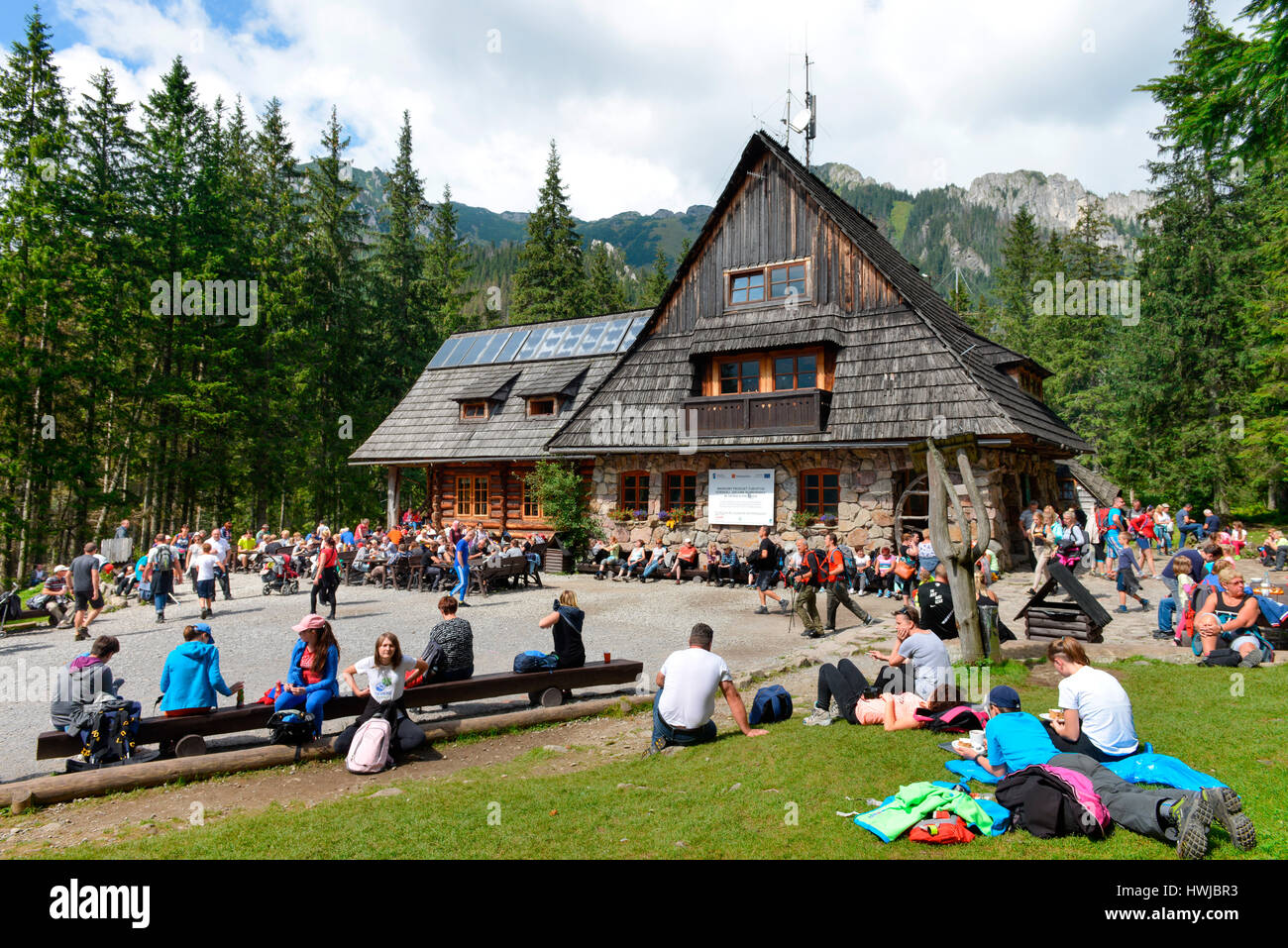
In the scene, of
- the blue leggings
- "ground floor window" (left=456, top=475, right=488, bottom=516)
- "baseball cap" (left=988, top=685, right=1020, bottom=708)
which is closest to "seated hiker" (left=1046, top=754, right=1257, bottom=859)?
"baseball cap" (left=988, top=685, right=1020, bottom=708)

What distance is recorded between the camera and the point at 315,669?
7566 millimetres

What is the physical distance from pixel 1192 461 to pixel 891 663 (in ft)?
100

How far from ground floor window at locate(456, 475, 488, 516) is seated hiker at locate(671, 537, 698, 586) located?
1079 centimetres

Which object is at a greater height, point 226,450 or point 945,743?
point 226,450

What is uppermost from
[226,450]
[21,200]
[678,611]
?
[21,200]

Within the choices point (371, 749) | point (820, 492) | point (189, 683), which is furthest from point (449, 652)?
point (820, 492)

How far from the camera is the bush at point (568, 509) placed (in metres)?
22.3

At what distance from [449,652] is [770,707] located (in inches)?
149

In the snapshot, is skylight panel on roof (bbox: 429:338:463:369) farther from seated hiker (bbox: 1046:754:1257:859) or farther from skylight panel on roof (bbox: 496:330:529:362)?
seated hiker (bbox: 1046:754:1257:859)

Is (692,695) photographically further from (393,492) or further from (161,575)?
(393,492)

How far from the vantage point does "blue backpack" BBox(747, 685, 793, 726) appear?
301 inches

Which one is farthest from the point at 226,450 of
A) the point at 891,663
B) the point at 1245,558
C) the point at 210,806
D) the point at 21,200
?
the point at 1245,558
